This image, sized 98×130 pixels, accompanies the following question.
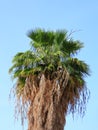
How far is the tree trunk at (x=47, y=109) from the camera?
23.8m

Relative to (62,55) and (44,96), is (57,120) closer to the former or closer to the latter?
(44,96)

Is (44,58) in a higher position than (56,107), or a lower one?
higher

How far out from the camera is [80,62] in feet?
83.1

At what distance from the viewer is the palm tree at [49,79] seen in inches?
945

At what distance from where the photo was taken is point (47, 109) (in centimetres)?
2403

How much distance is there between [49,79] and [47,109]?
4.49ft

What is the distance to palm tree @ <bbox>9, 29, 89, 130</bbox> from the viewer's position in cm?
2402

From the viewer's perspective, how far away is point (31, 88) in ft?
80.4

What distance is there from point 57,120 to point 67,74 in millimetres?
2029

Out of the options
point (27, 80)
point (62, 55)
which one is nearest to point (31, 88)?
point (27, 80)

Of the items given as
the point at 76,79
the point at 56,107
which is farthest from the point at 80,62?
the point at 56,107

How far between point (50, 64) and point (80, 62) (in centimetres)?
150

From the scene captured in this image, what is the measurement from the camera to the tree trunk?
938 inches

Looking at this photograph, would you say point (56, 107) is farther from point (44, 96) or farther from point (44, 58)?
point (44, 58)
